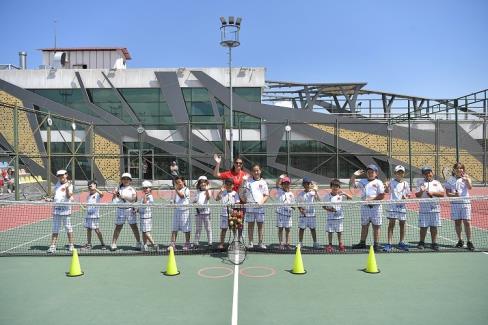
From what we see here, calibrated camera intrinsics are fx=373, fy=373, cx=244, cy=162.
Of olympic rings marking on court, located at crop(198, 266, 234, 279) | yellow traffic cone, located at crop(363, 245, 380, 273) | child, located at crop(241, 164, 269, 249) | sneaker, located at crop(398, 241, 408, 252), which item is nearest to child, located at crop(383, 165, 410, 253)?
sneaker, located at crop(398, 241, 408, 252)

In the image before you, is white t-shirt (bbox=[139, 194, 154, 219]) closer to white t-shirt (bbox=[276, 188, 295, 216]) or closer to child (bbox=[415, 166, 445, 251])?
white t-shirt (bbox=[276, 188, 295, 216])

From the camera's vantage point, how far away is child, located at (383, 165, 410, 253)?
8.58 meters

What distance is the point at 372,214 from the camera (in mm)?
8453

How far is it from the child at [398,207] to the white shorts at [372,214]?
14.6 inches

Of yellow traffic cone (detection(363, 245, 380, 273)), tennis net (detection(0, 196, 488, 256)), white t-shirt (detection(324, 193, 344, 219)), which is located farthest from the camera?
tennis net (detection(0, 196, 488, 256))

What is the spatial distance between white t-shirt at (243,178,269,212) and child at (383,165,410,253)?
293cm

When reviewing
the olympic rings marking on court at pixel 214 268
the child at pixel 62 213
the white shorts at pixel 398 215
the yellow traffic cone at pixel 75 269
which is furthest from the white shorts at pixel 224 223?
the white shorts at pixel 398 215

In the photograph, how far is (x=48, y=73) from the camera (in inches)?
1178

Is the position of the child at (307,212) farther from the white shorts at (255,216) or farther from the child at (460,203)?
the child at (460,203)

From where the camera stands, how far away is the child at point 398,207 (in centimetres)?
858

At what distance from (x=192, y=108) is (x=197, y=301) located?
25.3 meters

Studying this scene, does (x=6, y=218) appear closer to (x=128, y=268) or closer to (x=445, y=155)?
(x=128, y=268)

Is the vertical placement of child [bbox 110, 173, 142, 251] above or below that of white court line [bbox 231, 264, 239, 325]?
above

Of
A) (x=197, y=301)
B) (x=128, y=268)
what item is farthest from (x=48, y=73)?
(x=197, y=301)
